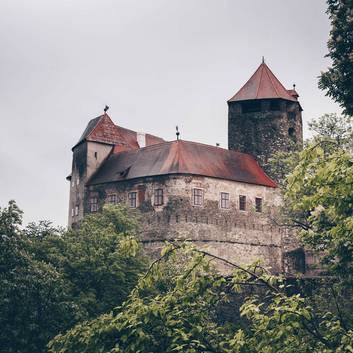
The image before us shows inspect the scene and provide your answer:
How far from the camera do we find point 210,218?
1737 inches

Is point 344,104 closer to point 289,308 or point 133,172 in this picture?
point 289,308

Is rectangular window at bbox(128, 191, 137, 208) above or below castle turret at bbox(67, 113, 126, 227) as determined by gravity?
below

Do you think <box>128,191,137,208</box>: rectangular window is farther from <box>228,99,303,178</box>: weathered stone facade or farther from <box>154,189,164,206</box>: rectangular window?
<box>228,99,303,178</box>: weathered stone facade

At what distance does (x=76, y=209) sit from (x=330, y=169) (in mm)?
42480

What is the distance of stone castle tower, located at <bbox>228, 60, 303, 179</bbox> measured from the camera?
49.9 metres

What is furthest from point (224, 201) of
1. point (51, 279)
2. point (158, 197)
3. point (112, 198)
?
point (51, 279)

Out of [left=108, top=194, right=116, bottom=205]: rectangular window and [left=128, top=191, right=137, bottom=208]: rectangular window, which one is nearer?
[left=128, top=191, right=137, bottom=208]: rectangular window

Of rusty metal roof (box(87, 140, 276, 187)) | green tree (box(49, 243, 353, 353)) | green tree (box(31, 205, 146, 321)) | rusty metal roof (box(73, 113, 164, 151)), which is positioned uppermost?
rusty metal roof (box(73, 113, 164, 151))

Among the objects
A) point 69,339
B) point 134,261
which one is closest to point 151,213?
point 134,261

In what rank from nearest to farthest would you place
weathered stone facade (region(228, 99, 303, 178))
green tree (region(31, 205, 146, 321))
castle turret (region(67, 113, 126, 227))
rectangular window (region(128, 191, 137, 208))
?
green tree (region(31, 205, 146, 321)), rectangular window (region(128, 191, 137, 208)), castle turret (region(67, 113, 126, 227)), weathered stone facade (region(228, 99, 303, 178))

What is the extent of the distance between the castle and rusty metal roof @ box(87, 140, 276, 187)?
3.0 inches

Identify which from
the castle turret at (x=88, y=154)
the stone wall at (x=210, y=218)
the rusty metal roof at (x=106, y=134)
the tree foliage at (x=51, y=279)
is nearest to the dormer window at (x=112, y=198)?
the stone wall at (x=210, y=218)

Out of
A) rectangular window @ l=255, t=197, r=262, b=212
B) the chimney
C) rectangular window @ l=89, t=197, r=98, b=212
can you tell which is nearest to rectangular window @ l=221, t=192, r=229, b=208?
rectangular window @ l=255, t=197, r=262, b=212

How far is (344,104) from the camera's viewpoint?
862 inches
